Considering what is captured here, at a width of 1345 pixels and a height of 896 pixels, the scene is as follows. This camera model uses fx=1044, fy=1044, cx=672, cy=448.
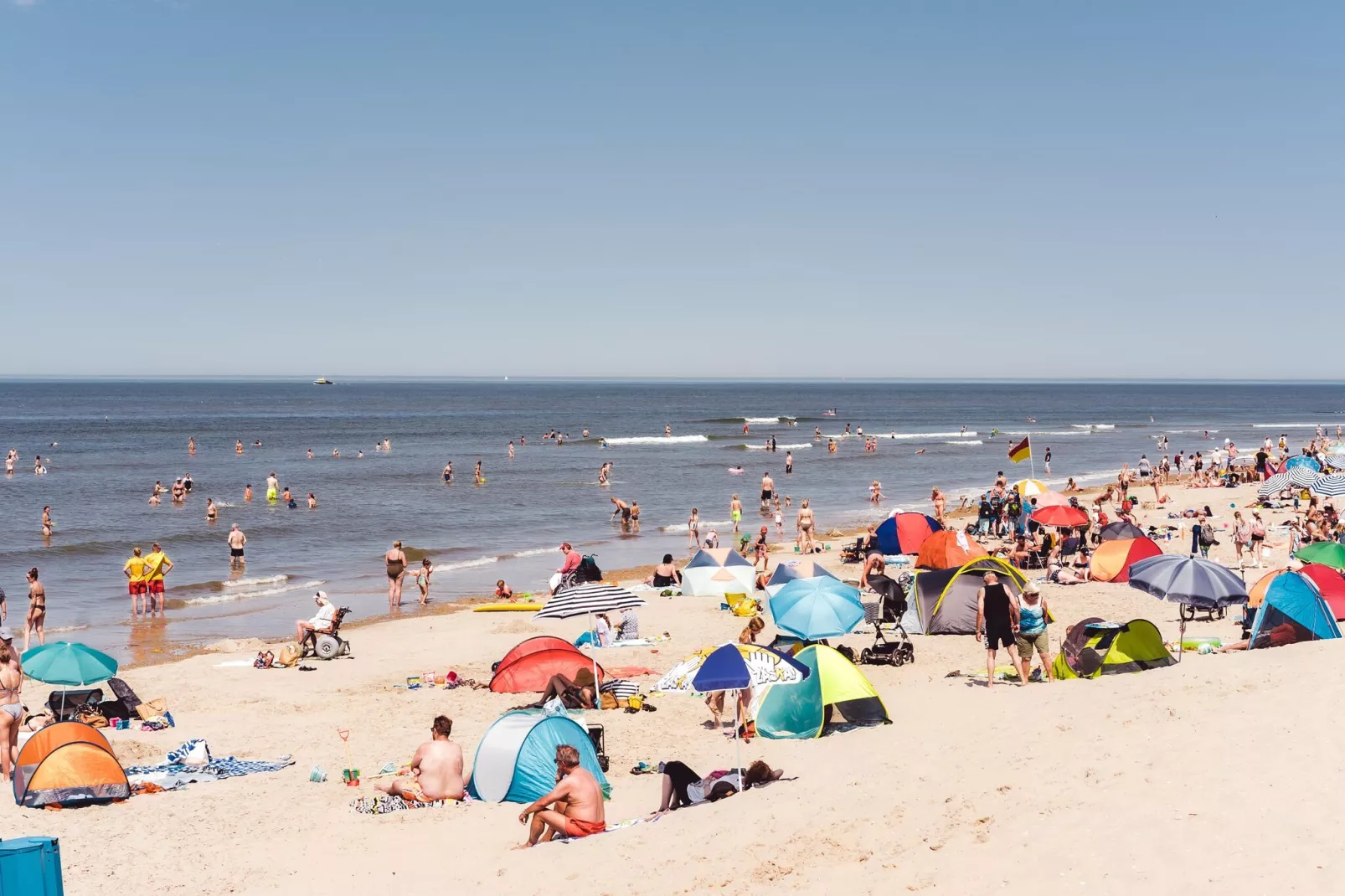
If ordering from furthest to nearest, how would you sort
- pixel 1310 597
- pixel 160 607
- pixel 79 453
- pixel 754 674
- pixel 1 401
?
pixel 1 401, pixel 79 453, pixel 160 607, pixel 1310 597, pixel 754 674

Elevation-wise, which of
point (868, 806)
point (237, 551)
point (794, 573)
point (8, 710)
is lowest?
point (237, 551)

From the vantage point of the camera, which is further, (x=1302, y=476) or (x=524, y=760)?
(x=1302, y=476)

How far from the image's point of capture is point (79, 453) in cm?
6247

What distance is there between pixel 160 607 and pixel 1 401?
457ft

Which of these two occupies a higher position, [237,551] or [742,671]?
[742,671]

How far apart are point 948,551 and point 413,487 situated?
31.7 metres

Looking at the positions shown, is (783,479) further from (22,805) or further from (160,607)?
(22,805)

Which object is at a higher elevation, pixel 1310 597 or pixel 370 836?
pixel 1310 597

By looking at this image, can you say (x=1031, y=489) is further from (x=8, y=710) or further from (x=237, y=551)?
(x=8, y=710)

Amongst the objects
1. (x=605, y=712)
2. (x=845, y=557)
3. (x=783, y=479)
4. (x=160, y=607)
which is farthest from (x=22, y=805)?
(x=783, y=479)

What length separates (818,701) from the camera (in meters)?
11.4

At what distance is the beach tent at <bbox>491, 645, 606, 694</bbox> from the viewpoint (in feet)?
45.6

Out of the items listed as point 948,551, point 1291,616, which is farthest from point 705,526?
point 1291,616

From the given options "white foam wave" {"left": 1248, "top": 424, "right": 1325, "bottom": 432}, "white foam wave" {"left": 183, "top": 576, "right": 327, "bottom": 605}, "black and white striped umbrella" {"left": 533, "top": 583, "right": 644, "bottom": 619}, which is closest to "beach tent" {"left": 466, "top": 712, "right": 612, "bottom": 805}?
"black and white striped umbrella" {"left": 533, "top": 583, "right": 644, "bottom": 619}
